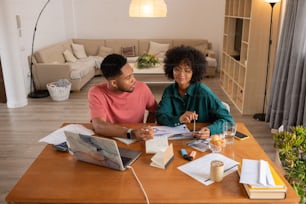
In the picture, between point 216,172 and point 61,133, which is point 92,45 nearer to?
point 61,133

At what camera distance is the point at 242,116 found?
4.09m

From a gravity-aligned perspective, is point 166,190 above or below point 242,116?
above

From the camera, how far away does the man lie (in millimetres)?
1755

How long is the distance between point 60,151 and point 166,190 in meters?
0.63

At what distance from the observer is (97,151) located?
135 centimetres

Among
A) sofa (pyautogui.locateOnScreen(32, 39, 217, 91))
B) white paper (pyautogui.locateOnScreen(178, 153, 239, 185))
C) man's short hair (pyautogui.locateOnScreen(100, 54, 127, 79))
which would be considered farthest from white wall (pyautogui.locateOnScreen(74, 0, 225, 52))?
white paper (pyautogui.locateOnScreen(178, 153, 239, 185))

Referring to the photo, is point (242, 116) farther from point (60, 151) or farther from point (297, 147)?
point (60, 151)

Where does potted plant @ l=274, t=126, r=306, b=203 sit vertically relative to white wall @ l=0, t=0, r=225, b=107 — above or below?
below

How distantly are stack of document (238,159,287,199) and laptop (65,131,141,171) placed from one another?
517 mm

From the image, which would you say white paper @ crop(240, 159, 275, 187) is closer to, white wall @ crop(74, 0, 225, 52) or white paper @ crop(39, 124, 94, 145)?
white paper @ crop(39, 124, 94, 145)

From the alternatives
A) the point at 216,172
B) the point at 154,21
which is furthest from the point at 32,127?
the point at 154,21

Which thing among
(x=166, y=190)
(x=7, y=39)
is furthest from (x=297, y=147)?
(x=7, y=39)

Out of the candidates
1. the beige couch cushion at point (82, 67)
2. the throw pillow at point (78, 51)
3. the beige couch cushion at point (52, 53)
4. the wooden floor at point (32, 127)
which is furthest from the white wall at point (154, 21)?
the wooden floor at point (32, 127)

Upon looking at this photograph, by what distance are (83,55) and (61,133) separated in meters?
5.32
